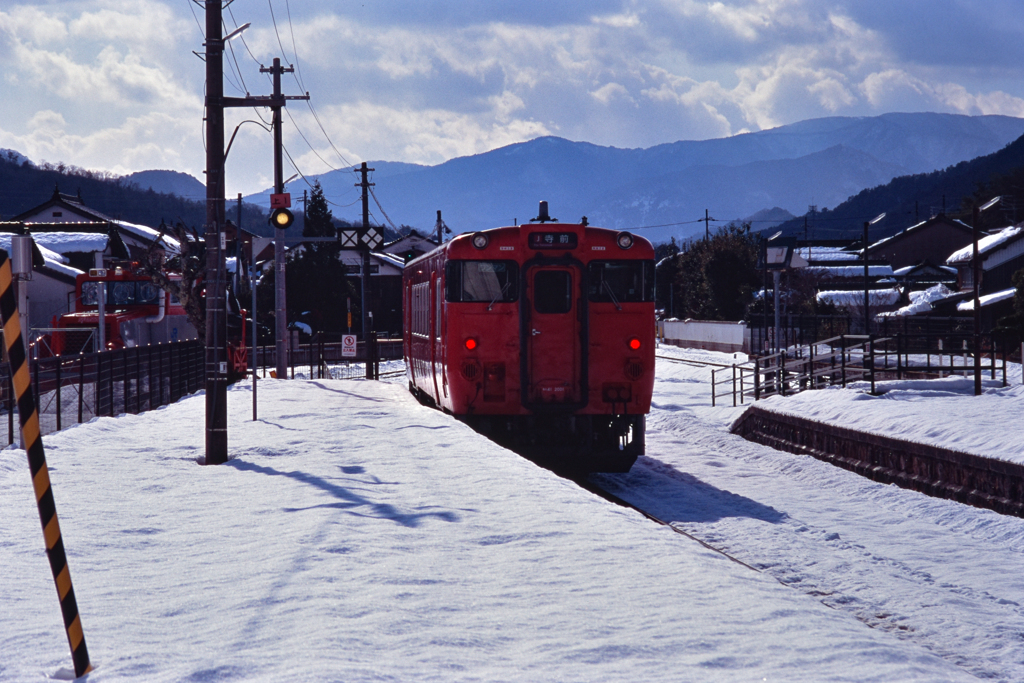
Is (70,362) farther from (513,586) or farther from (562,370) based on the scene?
(513,586)

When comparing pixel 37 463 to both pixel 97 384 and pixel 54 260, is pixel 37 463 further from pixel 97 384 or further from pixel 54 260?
pixel 54 260

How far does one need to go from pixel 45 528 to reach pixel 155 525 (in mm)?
3732

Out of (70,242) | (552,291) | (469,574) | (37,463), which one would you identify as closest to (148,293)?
(552,291)

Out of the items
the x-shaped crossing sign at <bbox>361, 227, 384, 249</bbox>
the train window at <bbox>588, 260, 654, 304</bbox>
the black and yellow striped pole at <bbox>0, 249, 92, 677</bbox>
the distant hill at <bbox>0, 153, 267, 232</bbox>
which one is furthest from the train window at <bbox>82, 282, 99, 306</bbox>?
the distant hill at <bbox>0, 153, 267, 232</bbox>

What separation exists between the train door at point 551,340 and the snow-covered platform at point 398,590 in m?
2.70

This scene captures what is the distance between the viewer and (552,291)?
13.9 meters

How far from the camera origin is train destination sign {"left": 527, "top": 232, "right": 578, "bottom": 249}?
45.2 ft

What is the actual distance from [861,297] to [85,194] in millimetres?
116430

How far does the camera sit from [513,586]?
21.4 feet

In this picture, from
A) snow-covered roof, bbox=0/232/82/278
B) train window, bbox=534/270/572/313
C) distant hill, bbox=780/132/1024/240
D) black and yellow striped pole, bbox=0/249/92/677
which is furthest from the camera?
distant hill, bbox=780/132/1024/240

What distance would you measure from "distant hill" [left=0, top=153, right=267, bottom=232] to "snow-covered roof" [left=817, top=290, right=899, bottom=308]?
87693 millimetres

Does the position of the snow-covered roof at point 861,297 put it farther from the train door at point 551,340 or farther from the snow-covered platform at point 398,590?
the snow-covered platform at point 398,590

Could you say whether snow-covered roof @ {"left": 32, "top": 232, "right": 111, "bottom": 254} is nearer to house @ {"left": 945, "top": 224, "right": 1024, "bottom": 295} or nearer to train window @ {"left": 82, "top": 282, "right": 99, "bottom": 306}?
train window @ {"left": 82, "top": 282, "right": 99, "bottom": 306}

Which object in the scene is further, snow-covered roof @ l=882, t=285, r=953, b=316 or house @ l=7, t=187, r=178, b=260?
house @ l=7, t=187, r=178, b=260
